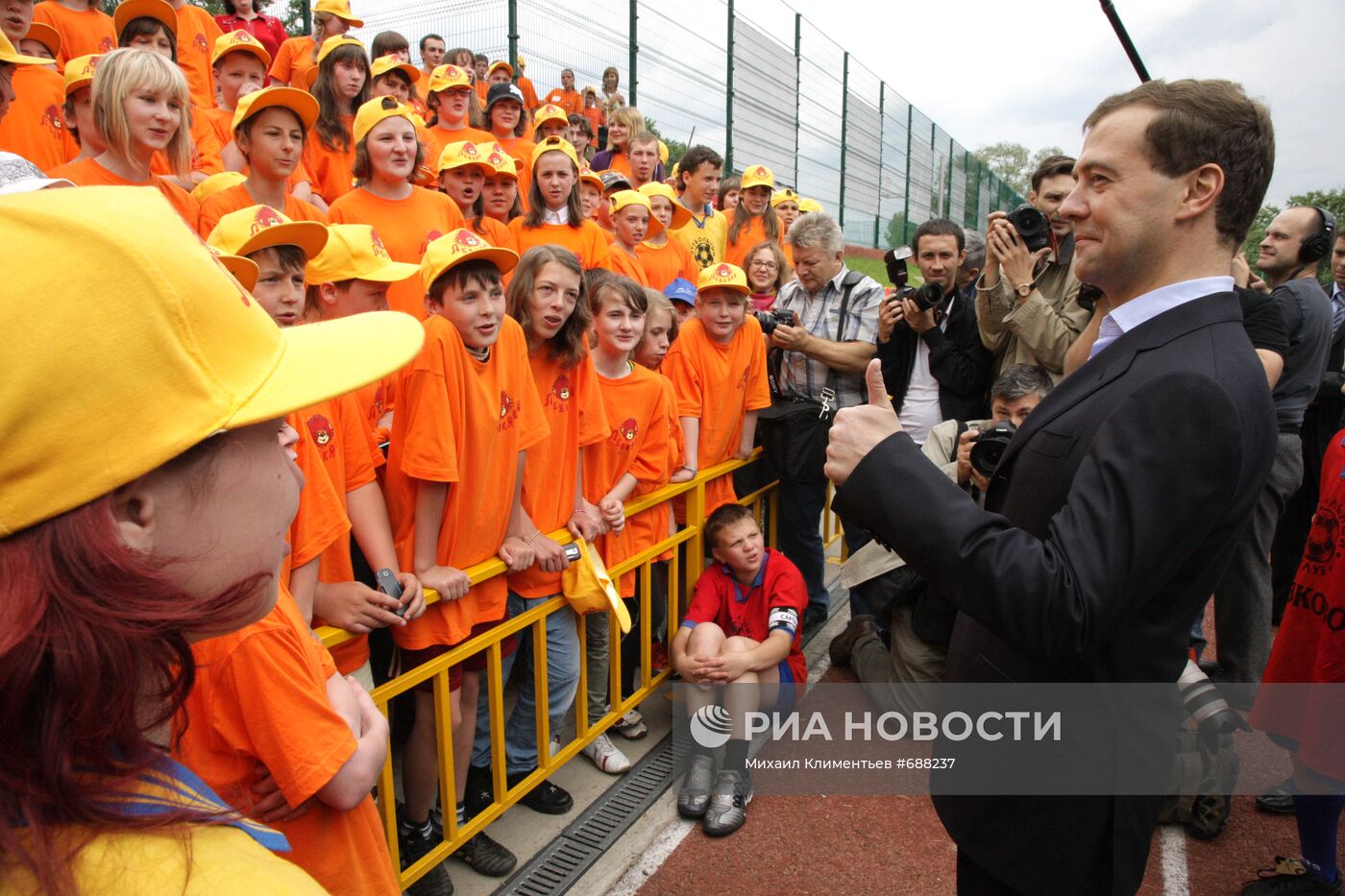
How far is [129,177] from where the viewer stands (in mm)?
3619

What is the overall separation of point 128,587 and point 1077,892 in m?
1.57

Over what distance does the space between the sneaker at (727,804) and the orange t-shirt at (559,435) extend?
100 centimetres

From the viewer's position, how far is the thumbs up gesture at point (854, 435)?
4.52 feet

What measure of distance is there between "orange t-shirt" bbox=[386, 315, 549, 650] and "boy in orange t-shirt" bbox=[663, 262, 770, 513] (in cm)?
138

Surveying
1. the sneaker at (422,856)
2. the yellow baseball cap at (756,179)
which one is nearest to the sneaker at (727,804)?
the sneaker at (422,856)

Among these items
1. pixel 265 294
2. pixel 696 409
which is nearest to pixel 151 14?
pixel 265 294

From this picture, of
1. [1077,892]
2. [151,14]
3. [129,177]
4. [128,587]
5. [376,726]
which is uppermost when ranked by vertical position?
[151,14]

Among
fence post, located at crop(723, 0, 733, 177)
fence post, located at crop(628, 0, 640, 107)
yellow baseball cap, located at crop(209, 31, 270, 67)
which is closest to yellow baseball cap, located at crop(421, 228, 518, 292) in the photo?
yellow baseball cap, located at crop(209, 31, 270, 67)

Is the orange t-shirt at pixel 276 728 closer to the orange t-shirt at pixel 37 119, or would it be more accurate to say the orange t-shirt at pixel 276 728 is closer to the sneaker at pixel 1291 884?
the sneaker at pixel 1291 884

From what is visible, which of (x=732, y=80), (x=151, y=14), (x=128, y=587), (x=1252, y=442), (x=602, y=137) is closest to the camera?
(x=128, y=587)

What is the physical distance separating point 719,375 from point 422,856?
8.40 ft

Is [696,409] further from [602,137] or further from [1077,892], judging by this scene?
[602,137]

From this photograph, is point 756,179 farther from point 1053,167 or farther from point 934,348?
point 934,348

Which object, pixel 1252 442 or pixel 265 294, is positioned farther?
pixel 265 294
